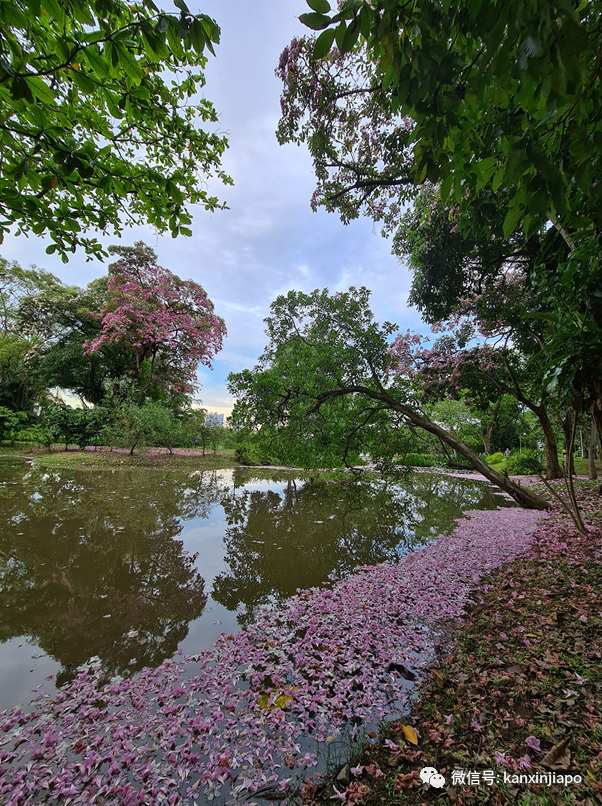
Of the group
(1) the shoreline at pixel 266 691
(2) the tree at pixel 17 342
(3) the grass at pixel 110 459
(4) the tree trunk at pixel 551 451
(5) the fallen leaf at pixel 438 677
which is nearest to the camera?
(1) the shoreline at pixel 266 691

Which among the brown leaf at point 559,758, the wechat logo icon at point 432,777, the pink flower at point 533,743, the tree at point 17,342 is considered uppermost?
the tree at point 17,342

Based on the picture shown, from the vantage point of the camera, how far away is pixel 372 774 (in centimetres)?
130

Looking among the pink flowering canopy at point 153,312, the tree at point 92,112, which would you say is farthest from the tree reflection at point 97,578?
the pink flowering canopy at point 153,312

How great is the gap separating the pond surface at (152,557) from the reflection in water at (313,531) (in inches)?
1.0

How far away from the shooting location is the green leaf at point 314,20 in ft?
2.57

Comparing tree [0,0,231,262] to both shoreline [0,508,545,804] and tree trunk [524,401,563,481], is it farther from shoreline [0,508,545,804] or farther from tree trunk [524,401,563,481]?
tree trunk [524,401,563,481]

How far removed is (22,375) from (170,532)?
16.7m

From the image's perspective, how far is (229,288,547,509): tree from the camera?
4.98 meters

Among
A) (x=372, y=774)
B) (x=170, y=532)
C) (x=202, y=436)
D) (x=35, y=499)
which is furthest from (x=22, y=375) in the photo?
(x=372, y=774)

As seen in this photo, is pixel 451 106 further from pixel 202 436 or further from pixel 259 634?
pixel 202 436

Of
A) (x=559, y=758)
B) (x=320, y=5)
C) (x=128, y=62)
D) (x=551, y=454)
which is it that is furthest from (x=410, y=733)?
(x=551, y=454)

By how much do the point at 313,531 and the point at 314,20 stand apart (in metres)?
5.17

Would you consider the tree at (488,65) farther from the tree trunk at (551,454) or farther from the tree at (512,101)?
the tree trunk at (551,454)

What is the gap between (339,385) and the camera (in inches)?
206
